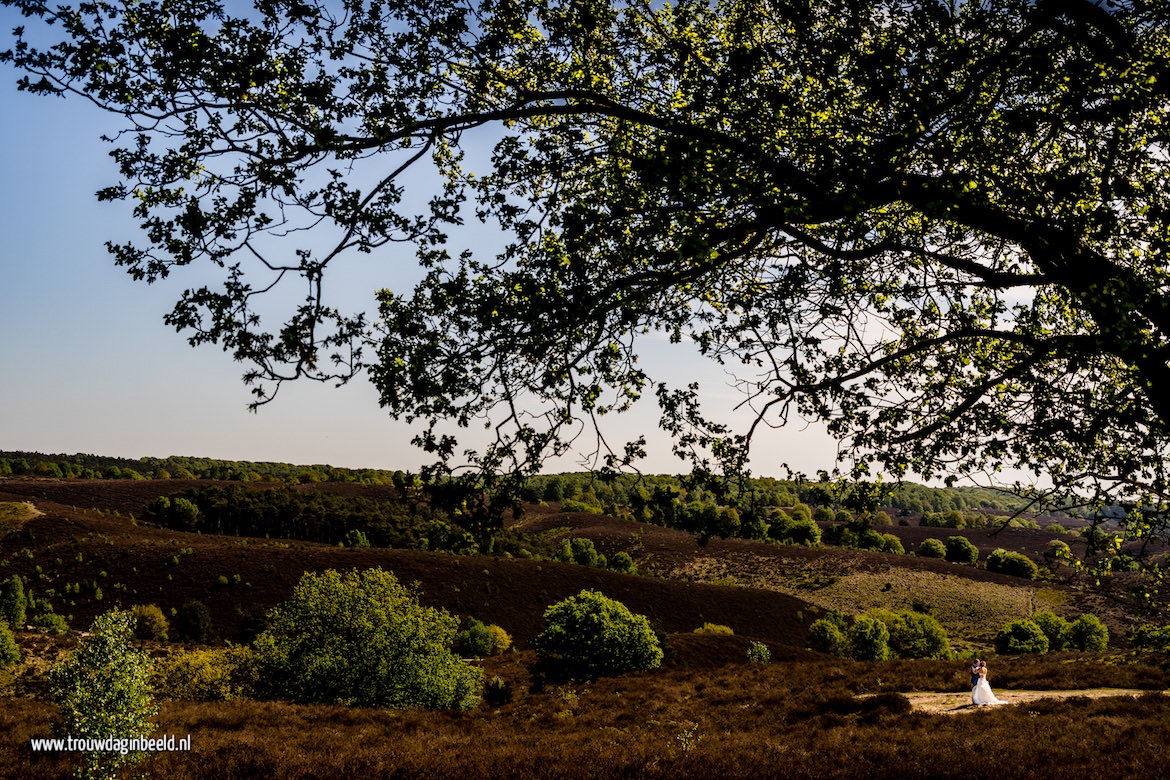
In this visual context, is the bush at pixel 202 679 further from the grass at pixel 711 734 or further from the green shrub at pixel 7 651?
the green shrub at pixel 7 651

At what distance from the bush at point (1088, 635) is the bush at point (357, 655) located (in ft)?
200

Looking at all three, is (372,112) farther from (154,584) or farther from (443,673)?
(154,584)

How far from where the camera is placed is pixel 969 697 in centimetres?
2753

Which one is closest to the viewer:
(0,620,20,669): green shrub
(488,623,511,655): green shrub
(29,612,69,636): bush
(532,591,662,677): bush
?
(0,620,20,669): green shrub

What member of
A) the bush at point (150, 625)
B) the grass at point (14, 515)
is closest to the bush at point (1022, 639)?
the bush at point (150, 625)

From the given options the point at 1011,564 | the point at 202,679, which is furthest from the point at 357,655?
the point at 1011,564

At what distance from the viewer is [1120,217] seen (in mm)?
7387

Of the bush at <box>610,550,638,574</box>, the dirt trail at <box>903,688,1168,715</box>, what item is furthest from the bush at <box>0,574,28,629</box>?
the bush at <box>610,550,638,574</box>

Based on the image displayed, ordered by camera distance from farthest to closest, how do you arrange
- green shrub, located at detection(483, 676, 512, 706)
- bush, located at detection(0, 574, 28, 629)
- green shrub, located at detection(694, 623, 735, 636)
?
1. green shrub, located at detection(694, 623, 735, 636)
2. bush, located at detection(0, 574, 28, 629)
3. green shrub, located at detection(483, 676, 512, 706)

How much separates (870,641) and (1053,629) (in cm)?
2235

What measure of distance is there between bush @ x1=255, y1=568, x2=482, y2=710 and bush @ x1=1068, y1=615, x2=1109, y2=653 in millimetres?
60951

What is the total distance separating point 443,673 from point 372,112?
122ft

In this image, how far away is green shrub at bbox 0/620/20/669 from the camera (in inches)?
1708

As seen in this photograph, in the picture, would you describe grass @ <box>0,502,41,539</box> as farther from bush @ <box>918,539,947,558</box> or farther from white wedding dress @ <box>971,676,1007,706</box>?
bush @ <box>918,539,947,558</box>
